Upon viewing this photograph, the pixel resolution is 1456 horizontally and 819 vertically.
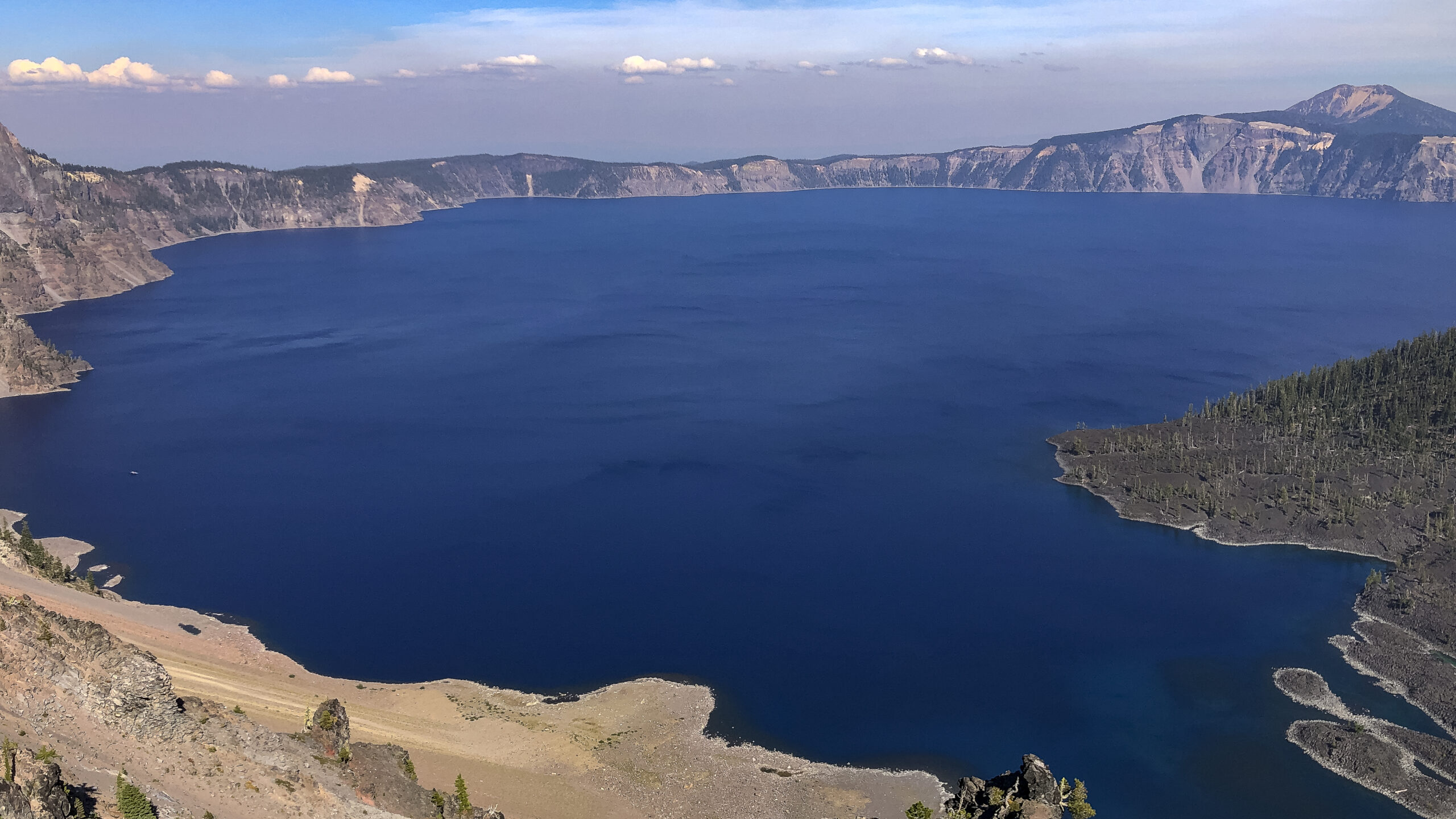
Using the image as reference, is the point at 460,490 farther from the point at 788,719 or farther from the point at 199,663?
the point at 788,719

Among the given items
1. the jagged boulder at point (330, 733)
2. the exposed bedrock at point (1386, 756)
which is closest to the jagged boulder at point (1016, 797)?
the exposed bedrock at point (1386, 756)

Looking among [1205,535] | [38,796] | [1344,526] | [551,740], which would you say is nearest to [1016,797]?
[551,740]

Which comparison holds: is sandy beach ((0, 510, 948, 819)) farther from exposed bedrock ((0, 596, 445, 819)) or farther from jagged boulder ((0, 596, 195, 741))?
jagged boulder ((0, 596, 195, 741))

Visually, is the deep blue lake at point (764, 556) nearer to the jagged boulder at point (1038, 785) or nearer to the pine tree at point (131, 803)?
the jagged boulder at point (1038, 785)

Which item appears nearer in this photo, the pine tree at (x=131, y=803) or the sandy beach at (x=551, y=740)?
the pine tree at (x=131, y=803)

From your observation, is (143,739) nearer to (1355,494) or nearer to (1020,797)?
(1020,797)

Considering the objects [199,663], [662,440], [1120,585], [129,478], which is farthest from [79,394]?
[1120,585]
